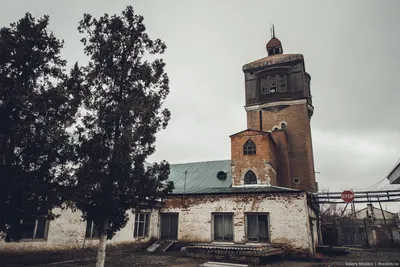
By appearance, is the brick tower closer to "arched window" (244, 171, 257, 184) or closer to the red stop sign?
the red stop sign

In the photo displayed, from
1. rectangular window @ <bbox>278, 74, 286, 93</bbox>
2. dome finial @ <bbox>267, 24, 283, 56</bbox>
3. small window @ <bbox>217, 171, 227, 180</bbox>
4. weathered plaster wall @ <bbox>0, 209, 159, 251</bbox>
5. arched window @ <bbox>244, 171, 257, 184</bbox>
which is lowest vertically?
weathered plaster wall @ <bbox>0, 209, 159, 251</bbox>

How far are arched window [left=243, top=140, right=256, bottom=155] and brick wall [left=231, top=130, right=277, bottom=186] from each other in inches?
8.8

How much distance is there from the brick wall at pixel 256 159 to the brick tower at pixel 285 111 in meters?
2.33

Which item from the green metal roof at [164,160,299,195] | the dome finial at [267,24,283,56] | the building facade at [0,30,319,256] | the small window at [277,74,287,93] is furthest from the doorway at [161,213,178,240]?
the dome finial at [267,24,283,56]

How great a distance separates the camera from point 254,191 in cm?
1750

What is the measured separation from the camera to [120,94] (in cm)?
1002

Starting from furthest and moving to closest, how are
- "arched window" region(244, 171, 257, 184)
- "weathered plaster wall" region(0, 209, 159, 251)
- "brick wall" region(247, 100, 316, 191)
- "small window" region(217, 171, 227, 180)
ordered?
1. "brick wall" region(247, 100, 316, 191)
2. "small window" region(217, 171, 227, 180)
3. "arched window" region(244, 171, 257, 184)
4. "weathered plaster wall" region(0, 209, 159, 251)

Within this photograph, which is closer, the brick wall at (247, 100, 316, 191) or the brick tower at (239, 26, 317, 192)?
the brick wall at (247, 100, 316, 191)

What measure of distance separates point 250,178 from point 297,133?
6.75 m

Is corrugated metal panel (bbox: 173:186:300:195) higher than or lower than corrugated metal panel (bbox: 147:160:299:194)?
lower

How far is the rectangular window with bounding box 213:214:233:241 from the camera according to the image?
17.7 meters

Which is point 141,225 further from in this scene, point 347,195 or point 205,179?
point 347,195

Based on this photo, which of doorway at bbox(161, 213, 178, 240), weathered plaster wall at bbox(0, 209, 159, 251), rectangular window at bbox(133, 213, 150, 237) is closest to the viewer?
weathered plaster wall at bbox(0, 209, 159, 251)

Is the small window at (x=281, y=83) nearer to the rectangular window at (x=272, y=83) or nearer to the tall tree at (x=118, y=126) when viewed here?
the rectangular window at (x=272, y=83)
